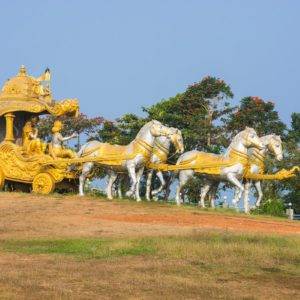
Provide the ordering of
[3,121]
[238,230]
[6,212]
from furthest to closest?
[3,121]
[6,212]
[238,230]

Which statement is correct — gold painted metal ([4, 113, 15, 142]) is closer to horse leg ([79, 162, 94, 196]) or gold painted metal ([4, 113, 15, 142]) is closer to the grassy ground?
horse leg ([79, 162, 94, 196])

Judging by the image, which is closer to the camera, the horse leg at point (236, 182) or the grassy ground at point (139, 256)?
the grassy ground at point (139, 256)

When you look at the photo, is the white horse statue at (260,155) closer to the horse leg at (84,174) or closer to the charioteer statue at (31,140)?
the horse leg at (84,174)

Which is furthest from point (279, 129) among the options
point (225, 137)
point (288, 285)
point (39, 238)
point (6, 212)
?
point (288, 285)

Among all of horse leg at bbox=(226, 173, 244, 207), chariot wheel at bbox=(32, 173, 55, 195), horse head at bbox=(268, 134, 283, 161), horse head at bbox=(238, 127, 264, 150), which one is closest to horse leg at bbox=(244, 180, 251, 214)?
horse leg at bbox=(226, 173, 244, 207)

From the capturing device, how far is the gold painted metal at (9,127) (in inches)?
1032

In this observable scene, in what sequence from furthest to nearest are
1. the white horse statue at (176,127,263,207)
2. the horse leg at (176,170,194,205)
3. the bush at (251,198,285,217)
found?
1. the bush at (251,198,285,217)
2. the horse leg at (176,170,194,205)
3. the white horse statue at (176,127,263,207)

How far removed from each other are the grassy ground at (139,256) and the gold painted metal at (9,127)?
254 inches

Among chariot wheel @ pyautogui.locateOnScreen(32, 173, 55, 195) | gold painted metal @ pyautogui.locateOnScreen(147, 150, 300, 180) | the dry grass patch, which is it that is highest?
gold painted metal @ pyautogui.locateOnScreen(147, 150, 300, 180)

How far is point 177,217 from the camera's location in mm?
19828

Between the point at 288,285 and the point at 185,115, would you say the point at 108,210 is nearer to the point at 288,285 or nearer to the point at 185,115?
the point at 288,285

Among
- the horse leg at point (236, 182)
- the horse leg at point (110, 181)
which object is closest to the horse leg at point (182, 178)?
the horse leg at point (236, 182)

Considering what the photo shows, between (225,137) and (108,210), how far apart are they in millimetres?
17935

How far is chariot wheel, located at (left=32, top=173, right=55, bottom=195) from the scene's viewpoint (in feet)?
82.1
